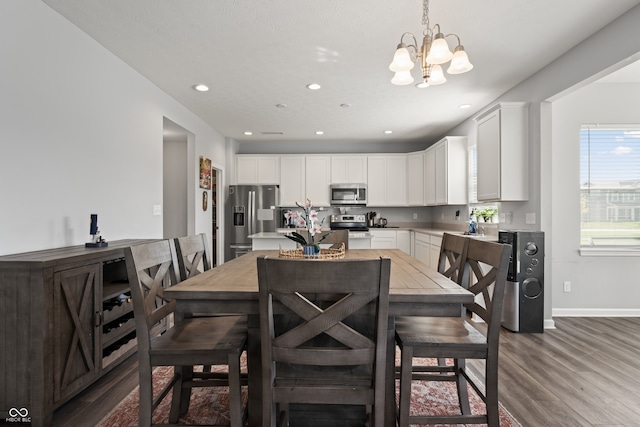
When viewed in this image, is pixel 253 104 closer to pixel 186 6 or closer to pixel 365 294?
pixel 186 6

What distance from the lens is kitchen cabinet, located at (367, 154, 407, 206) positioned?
6.84 m

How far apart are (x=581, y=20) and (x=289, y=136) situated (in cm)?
471

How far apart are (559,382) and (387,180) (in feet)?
15.9

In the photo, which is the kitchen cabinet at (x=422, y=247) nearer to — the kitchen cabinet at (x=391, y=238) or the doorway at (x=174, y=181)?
the kitchen cabinet at (x=391, y=238)

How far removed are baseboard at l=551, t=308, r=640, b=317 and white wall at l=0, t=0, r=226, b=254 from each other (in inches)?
183

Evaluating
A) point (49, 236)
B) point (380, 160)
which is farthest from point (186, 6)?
point (380, 160)

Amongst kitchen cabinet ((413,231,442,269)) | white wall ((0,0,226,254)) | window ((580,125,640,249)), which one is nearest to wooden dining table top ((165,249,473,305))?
white wall ((0,0,226,254))

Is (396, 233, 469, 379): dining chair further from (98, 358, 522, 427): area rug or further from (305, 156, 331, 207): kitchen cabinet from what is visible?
(305, 156, 331, 207): kitchen cabinet

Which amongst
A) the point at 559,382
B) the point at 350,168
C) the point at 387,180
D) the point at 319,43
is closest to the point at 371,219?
the point at 387,180

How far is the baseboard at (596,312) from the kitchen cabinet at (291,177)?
4.50 metres

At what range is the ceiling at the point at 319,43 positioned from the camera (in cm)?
245

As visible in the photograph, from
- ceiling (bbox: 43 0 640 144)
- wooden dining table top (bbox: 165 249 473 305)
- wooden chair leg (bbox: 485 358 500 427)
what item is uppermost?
ceiling (bbox: 43 0 640 144)

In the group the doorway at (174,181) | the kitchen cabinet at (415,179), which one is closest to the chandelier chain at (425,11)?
the kitchen cabinet at (415,179)

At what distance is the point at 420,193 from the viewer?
6539mm
